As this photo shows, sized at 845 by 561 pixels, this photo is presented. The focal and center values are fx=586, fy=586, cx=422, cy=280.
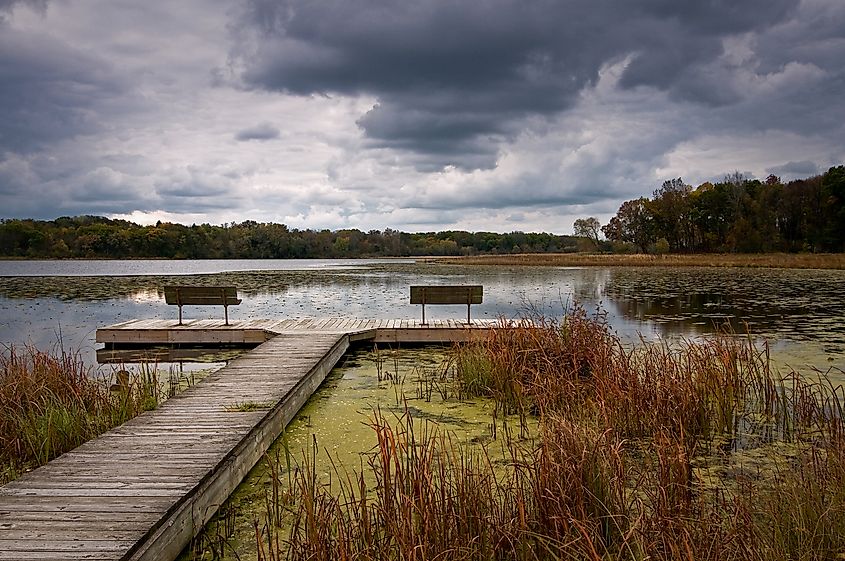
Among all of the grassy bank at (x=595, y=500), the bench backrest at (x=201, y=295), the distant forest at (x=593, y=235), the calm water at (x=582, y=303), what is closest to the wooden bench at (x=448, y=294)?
the calm water at (x=582, y=303)

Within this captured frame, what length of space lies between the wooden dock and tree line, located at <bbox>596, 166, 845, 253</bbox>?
195 ft

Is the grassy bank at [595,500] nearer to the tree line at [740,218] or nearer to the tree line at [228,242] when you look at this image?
the tree line at [740,218]

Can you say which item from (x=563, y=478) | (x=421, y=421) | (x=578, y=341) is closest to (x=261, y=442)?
(x=421, y=421)

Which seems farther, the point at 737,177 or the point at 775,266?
the point at 737,177

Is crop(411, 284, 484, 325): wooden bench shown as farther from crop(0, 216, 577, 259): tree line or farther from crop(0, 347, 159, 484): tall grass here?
crop(0, 216, 577, 259): tree line

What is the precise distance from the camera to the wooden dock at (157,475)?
3240 mm

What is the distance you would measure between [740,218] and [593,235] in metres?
31.2

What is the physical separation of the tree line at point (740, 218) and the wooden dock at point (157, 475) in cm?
5952

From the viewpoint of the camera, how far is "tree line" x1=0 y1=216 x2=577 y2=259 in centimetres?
8662

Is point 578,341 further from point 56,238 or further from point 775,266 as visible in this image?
point 56,238

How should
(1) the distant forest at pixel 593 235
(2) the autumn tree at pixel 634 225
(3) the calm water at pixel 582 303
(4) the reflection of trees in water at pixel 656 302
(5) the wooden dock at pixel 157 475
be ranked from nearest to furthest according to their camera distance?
1. (5) the wooden dock at pixel 157 475
2. (3) the calm water at pixel 582 303
3. (4) the reflection of trees in water at pixel 656 302
4. (1) the distant forest at pixel 593 235
5. (2) the autumn tree at pixel 634 225

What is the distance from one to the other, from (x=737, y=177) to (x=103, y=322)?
2864 inches

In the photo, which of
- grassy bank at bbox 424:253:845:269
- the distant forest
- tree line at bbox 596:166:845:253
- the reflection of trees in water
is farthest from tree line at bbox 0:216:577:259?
the reflection of trees in water

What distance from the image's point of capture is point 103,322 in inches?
635
